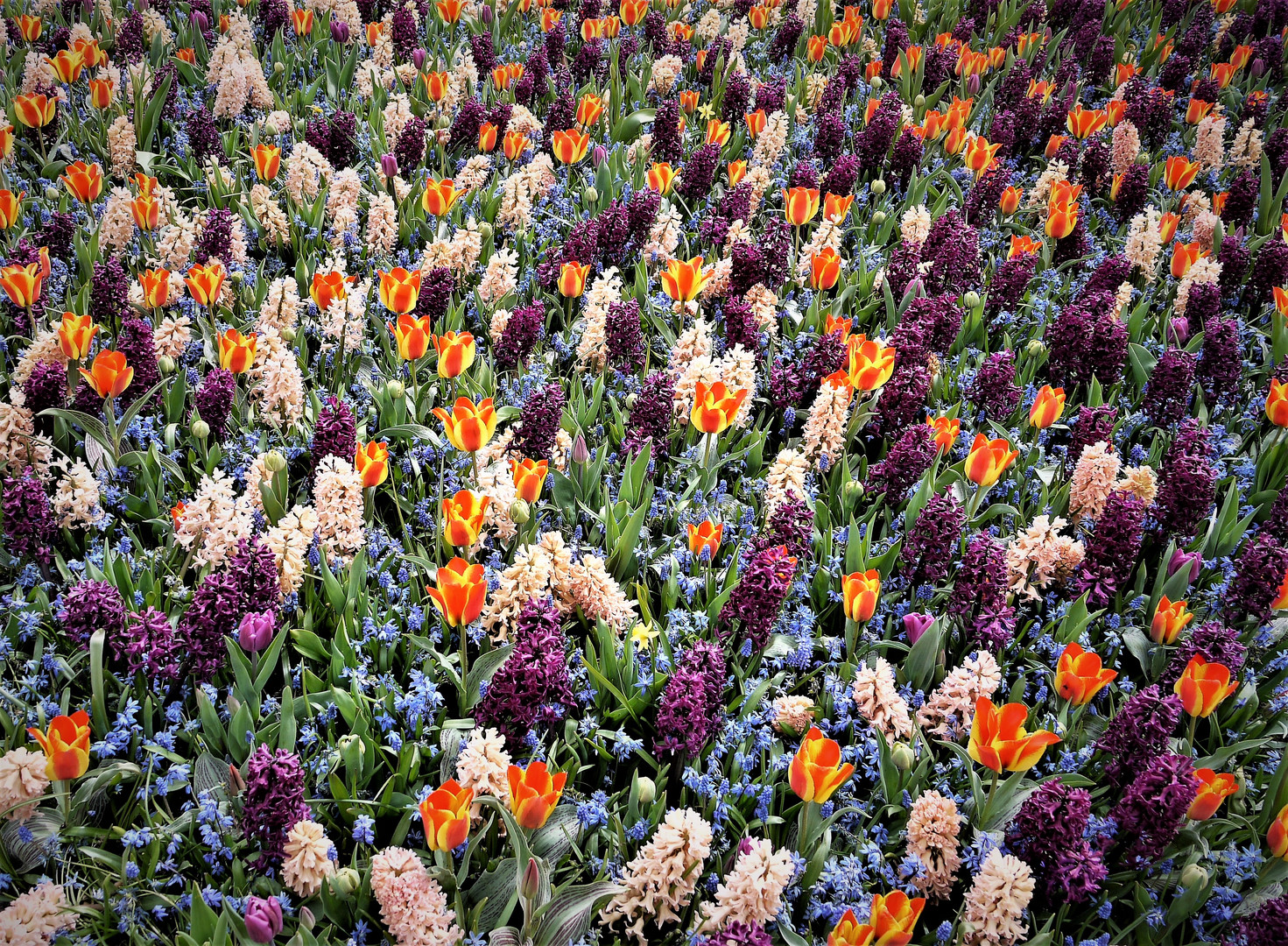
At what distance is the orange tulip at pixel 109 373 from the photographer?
9.34 ft

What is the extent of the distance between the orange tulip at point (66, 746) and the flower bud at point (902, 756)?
183 centimetres

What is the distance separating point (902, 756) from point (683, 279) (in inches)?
75.8

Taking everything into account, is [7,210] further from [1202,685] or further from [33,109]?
[1202,685]

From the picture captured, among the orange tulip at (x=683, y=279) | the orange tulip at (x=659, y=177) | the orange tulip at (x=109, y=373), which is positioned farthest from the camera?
the orange tulip at (x=659, y=177)

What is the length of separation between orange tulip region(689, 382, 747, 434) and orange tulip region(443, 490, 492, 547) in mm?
771

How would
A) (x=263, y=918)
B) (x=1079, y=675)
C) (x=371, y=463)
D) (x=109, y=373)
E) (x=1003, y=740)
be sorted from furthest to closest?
(x=109, y=373) < (x=371, y=463) < (x=1079, y=675) < (x=1003, y=740) < (x=263, y=918)

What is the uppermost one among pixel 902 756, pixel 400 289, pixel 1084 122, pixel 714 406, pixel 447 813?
pixel 1084 122

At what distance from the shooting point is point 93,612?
2309 mm

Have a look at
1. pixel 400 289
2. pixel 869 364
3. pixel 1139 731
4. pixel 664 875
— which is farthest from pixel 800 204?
pixel 664 875

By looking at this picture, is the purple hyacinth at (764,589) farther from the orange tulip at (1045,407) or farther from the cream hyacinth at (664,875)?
the orange tulip at (1045,407)

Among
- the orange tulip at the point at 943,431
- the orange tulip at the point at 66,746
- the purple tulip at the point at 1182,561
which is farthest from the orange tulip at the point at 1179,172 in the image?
the orange tulip at the point at 66,746

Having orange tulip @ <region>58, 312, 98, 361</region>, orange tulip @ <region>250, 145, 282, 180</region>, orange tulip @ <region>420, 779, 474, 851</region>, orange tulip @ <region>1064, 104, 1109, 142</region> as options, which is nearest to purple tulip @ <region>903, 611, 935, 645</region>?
orange tulip @ <region>420, 779, 474, 851</region>

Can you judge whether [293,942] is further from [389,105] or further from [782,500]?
[389,105]

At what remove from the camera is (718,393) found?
116 inches
